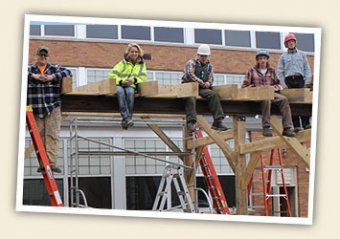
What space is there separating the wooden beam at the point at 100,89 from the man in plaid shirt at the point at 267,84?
251 cm

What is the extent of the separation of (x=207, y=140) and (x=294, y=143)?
3255 mm

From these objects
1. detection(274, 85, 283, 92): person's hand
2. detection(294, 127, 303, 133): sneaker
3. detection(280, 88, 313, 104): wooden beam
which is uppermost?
detection(274, 85, 283, 92): person's hand

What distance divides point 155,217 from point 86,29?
1280cm

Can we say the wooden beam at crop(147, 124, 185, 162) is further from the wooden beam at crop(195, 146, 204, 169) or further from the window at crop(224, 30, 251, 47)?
the window at crop(224, 30, 251, 47)

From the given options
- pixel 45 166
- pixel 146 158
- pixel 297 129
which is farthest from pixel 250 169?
pixel 146 158

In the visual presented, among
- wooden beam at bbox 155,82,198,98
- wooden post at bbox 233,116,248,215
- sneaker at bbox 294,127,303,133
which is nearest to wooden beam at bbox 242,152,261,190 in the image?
wooden post at bbox 233,116,248,215

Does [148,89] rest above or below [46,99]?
above

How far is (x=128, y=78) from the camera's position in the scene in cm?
1011

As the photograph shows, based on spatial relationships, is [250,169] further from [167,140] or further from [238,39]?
[238,39]

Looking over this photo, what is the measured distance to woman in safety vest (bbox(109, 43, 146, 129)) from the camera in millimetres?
10031

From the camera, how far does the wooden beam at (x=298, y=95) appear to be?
1105 centimetres

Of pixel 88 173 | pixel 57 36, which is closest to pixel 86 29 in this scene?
pixel 57 36

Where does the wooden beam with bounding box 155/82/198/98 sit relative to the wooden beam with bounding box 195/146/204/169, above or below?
above

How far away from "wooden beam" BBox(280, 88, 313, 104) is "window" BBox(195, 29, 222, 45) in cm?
956
